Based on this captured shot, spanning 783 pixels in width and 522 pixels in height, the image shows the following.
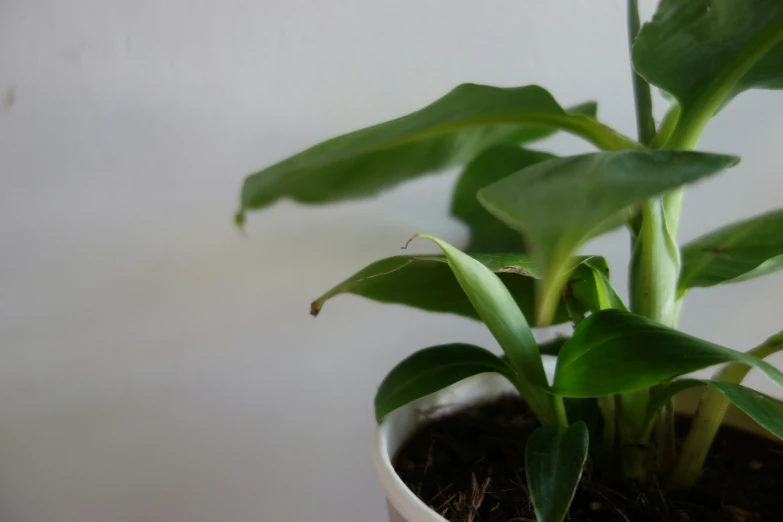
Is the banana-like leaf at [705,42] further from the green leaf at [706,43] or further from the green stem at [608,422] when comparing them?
the green stem at [608,422]

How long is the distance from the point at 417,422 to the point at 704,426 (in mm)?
221

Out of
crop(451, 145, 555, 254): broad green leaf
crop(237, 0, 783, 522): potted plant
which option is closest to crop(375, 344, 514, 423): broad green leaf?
crop(237, 0, 783, 522): potted plant

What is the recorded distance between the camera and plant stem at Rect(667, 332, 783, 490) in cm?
39

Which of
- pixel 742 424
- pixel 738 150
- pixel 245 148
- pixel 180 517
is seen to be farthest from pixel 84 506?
pixel 738 150

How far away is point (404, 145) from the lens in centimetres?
39

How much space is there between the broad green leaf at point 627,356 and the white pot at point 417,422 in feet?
0.39

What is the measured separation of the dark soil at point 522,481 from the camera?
14.9 inches

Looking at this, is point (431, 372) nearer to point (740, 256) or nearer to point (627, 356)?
point (627, 356)

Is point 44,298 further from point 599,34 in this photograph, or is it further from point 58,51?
point 599,34

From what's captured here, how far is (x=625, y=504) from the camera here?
1.25 feet

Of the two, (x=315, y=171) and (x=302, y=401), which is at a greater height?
(x=315, y=171)

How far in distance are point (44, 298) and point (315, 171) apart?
37cm

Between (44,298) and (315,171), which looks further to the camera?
(44,298)

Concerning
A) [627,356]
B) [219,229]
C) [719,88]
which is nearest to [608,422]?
[627,356]
